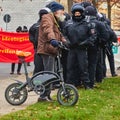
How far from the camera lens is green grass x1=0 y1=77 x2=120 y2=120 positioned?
356 inches

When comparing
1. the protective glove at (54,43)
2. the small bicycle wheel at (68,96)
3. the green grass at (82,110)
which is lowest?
the green grass at (82,110)

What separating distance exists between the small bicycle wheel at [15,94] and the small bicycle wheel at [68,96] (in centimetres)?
78

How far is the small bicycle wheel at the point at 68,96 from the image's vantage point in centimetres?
1002

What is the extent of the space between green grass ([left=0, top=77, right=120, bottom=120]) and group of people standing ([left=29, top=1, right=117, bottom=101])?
68 cm

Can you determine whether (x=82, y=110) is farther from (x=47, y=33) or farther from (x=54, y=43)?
(x=47, y=33)

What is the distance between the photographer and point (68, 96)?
10.0 metres

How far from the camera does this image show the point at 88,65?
43.0 feet

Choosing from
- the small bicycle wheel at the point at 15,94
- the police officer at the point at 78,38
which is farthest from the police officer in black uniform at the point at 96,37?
the small bicycle wheel at the point at 15,94

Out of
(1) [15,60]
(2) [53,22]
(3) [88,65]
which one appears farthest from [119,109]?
(1) [15,60]

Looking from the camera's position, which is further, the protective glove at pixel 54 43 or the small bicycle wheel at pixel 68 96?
the small bicycle wheel at pixel 68 96

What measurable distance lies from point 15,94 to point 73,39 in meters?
2.30

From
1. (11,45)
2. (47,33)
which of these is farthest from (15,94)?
(11,45)

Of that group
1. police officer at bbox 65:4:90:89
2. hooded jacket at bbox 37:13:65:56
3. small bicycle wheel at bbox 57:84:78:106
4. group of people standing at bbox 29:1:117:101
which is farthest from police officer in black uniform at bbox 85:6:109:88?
small bicycle wheel at bbox 57:84:78:106

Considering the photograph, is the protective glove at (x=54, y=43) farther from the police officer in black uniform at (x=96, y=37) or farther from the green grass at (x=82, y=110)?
the police officer in black uniform at (x=96, y=37)
